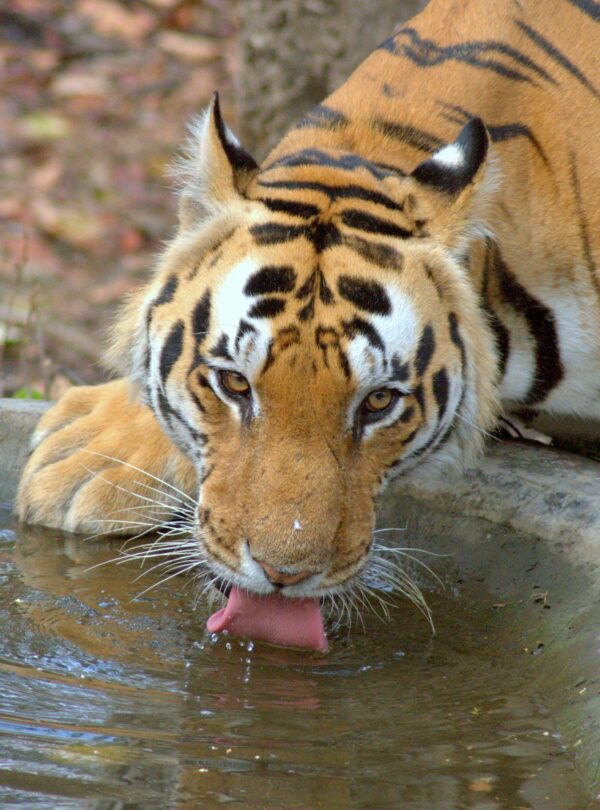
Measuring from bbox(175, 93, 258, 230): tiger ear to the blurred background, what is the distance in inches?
77.3

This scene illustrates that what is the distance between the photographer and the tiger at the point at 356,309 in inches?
111

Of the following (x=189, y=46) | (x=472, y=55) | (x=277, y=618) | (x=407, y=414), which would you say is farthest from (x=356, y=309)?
(x=189, y=46)

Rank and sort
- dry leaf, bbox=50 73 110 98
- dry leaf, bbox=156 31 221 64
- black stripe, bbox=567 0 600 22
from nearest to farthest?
black stripe, bbox=567 0 600 22
dry leaf, bbox=50 73 110 98
dry leaf, bbox=156 31 221 64

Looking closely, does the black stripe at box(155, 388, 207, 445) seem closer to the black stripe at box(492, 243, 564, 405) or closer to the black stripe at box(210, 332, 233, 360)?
the black stripe at box(210, 332, 233, 360)

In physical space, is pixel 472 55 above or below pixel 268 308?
above

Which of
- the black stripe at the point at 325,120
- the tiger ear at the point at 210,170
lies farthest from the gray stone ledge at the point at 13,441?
the black stripe at the point at 325,120

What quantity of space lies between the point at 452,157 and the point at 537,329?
2.14ft

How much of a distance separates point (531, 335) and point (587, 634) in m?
1.04

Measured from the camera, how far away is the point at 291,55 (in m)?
5.70

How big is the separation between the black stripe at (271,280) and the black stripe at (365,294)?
107mm

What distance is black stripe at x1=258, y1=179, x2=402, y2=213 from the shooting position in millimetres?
3182

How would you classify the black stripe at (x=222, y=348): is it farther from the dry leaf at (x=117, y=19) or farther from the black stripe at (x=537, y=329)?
the dry leaf at (x=117, y=19)

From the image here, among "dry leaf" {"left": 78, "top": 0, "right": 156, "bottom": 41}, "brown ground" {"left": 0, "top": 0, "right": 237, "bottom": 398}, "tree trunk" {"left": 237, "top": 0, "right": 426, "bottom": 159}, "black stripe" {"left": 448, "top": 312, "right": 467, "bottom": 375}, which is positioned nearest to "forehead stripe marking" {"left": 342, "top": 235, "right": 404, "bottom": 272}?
"black stripe" {"left": 448, "top": 312, "right": 467, "bottom": 375}

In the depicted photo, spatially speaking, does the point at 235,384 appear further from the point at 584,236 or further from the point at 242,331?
the point at 584,236
